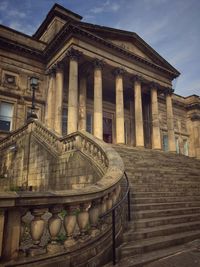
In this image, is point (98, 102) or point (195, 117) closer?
point (98, 102)

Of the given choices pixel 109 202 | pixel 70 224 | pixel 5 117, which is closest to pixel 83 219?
pixel 70 224

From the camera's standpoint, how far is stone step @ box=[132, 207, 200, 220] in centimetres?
631

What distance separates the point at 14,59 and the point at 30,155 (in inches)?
433

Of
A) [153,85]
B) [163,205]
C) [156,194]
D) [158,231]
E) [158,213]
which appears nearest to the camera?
[158,231]

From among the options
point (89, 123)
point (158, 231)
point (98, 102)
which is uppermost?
point (98, 102)

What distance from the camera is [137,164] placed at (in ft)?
38.7

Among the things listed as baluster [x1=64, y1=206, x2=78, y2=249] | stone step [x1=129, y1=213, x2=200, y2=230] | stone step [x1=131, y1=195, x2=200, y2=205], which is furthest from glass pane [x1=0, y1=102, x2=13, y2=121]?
baluster [x1=64, y1=206, x2=78, y2=249]

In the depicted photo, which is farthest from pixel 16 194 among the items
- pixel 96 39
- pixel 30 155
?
pixel 96 39

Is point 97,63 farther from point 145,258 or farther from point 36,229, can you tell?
point 36,229

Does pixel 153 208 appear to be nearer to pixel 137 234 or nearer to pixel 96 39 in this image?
pixel 137 234

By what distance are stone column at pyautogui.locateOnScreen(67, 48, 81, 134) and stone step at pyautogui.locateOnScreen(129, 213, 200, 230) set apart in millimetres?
10726

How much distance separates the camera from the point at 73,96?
54.5ft

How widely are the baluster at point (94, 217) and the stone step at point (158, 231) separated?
4.61 ft

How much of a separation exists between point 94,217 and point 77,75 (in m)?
16.1
